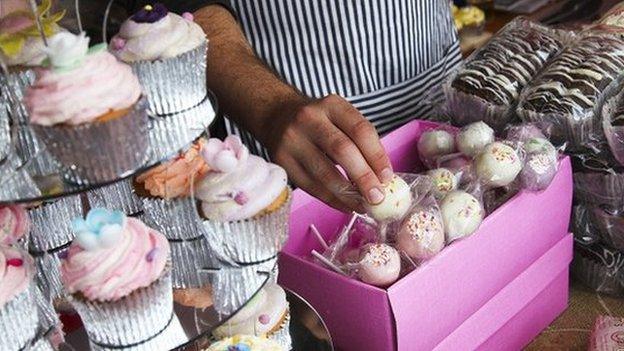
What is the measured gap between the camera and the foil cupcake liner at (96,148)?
849 mm

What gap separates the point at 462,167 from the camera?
4.57 ft

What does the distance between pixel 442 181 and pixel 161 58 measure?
0.53m

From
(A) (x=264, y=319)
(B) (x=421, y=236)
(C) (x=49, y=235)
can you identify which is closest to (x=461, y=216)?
(B) (x=421, y=236)

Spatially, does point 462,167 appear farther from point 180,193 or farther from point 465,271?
point 180,193

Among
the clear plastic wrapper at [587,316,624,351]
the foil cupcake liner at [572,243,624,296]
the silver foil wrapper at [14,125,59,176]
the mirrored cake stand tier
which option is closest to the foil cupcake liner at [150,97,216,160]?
the mirrored cake stand tier

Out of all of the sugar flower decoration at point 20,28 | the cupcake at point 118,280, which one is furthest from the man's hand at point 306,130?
the sugar flower decoration at point 20,28

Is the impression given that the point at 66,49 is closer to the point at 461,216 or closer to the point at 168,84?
the point at 168,84

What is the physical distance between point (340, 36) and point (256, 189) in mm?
791

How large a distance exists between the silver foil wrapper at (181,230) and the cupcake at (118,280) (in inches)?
3.7

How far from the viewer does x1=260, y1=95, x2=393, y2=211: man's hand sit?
118cm

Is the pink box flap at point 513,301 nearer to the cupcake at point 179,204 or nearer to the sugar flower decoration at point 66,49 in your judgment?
the cupcake at point 179,204

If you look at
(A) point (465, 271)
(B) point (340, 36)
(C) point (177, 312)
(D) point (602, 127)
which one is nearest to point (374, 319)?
(A) point (465, 271)

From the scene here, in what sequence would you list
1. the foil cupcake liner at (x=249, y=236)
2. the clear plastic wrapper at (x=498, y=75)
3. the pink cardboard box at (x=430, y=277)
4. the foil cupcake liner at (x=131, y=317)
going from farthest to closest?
the clear plastic wrapper at (x=498, y=75) → the pink cardboard box at (x=430, y=277) → the foil cupcake liner at (x=249, y=236) → the foil cupcake liner at (x=131, y=317)

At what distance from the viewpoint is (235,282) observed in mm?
1016
